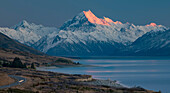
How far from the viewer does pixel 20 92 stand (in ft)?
181

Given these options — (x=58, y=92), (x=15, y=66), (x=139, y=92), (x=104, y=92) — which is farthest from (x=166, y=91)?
(x=15, y=66)

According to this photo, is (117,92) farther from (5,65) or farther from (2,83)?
(5,65)

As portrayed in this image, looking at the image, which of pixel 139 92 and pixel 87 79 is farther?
pixel 87 79

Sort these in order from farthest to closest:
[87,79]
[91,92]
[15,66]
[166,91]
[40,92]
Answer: [15,66], [87,79], [166,91], [91,92], [40,92]

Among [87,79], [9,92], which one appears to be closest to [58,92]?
[9,92]

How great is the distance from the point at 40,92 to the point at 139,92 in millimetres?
21304

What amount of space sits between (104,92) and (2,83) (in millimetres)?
18920

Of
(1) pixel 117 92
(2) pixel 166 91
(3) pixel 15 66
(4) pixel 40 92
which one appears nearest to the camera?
(4) pixel 40 92

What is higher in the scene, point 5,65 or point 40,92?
point 5,65

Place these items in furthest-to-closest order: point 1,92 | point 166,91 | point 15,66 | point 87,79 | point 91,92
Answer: point 15,66 → point 87,79 → point 166,91 → point 91,92 → point 1,92

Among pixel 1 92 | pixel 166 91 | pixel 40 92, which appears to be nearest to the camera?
pixel 1 92

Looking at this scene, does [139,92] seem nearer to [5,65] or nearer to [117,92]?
[117,92]

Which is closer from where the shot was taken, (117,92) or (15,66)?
(117,92)

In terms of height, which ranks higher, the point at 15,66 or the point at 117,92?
the point at 15,66
